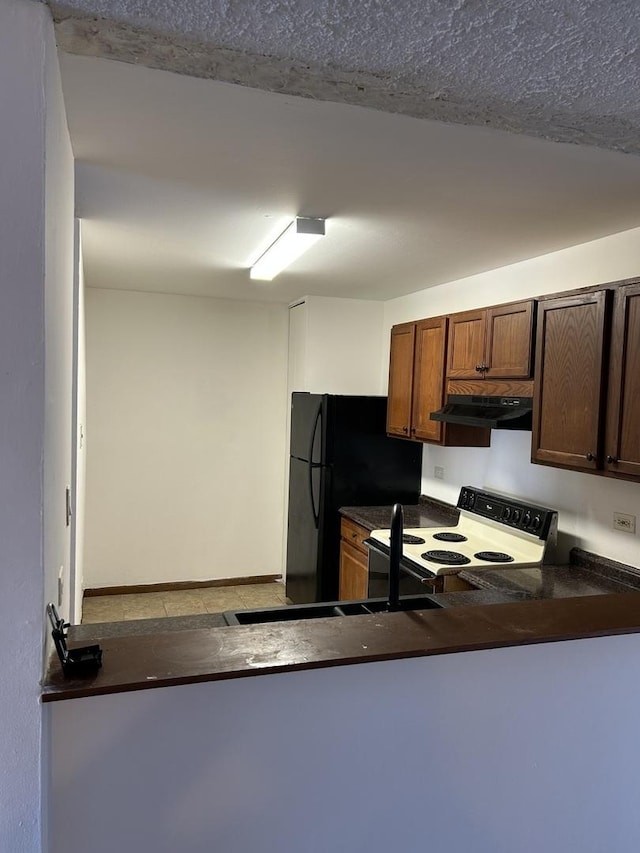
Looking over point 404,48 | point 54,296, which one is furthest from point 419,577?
point 404,48

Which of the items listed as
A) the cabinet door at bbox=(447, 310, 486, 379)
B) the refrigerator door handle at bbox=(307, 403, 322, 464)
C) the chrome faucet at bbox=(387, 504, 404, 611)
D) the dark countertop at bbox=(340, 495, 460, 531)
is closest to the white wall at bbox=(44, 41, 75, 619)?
the chrome faucet at bbox=(387, 504, 404, 611)

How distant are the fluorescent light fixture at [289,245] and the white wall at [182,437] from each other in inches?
65.2

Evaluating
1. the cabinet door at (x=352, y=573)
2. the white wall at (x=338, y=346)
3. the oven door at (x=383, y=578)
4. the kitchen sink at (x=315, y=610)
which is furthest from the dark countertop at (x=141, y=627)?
the white wall at (x=338, y=346)

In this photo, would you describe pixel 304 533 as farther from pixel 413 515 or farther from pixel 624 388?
pixel 624 388

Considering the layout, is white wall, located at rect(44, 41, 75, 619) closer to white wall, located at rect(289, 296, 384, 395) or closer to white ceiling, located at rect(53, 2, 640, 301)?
white ceiling, located at rect(53, 2, 640, 301)

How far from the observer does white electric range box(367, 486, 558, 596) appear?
2914 millimetres

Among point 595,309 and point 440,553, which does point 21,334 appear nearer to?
point 595,309

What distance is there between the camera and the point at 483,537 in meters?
3.42

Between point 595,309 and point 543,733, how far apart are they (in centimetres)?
151

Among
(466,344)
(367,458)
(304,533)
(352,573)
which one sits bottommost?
(352,573)

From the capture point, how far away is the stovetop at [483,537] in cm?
292

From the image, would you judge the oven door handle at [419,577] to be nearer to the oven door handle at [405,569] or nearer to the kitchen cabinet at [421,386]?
the oven door handle at [405,569]

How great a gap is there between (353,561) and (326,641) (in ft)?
8.08

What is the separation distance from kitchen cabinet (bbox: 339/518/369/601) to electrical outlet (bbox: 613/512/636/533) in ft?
4.57
